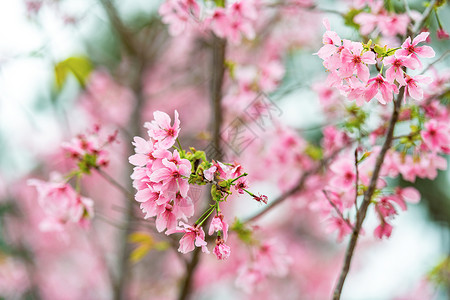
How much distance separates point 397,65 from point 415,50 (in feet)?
0.20

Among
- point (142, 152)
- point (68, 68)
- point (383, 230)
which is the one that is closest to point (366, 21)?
point (383, 230)

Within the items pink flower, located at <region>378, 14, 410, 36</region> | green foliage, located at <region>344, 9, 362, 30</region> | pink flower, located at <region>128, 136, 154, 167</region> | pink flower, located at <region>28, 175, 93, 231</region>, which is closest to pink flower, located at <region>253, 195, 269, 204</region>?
pink flower, located at <region>128, 136, 154, 167</region>

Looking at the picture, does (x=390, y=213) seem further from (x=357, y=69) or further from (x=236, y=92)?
(x=236, y=92)

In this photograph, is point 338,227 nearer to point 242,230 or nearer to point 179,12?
point 242,230

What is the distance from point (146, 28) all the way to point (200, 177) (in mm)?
1770

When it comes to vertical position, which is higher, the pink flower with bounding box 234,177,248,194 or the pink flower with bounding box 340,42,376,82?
the pink flower with bounding box 340,42,376,82

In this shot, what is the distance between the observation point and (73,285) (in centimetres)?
362

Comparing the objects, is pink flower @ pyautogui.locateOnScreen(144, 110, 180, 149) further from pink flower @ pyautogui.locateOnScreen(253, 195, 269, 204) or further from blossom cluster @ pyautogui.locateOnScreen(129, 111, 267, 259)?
pink flower @ pyautogui.locateOnScreen(253, 195, 269, 204)

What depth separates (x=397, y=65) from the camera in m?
0.84

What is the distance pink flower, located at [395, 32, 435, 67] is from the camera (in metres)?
0.83

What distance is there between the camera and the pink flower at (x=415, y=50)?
2.73ft

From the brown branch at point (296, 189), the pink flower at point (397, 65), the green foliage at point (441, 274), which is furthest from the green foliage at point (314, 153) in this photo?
the pink flower at point (397, 65)

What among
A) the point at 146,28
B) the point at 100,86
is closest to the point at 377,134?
the point at 146,28

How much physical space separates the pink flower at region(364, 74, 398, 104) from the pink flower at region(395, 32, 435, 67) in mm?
60
